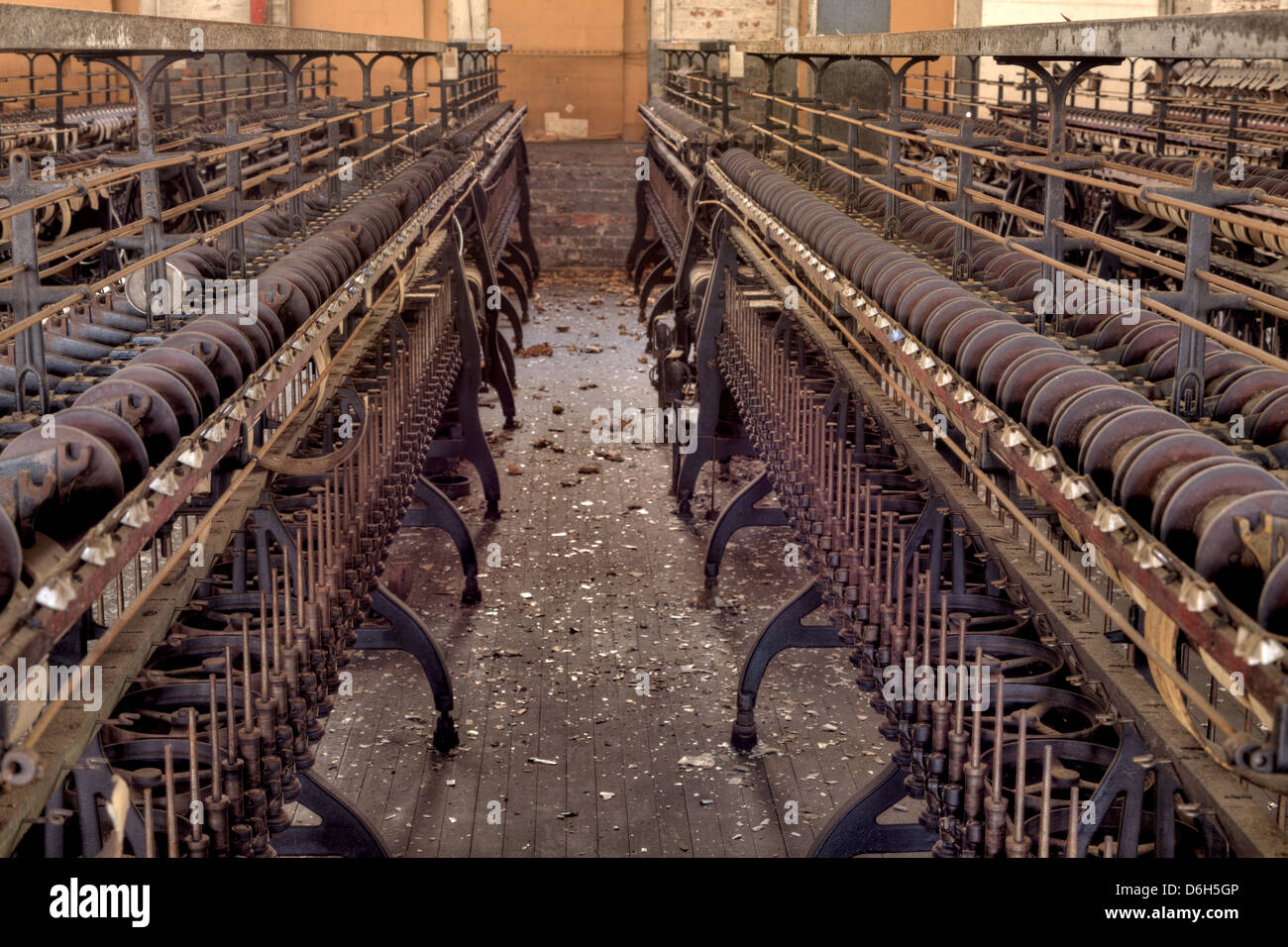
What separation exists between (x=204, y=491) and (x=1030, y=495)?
7.77 ft

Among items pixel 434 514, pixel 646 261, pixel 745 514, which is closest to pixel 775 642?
pixel 745 514

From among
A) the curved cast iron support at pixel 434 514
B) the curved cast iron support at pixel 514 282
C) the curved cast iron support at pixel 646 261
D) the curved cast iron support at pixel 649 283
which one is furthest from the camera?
the curved cast iron support at pixel 646 261

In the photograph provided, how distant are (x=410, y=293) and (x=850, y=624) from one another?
394cm

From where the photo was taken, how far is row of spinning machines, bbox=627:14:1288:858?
→ 250cm

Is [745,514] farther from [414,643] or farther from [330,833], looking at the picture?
[330,833]

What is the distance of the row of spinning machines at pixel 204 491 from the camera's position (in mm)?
2564

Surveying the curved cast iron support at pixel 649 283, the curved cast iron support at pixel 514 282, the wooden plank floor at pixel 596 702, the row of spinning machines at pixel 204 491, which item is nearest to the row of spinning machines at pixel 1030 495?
the wooden plank floor at pixel 596 702

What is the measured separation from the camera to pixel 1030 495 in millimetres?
3793

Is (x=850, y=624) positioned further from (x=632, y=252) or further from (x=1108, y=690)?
(x=632, y=252)

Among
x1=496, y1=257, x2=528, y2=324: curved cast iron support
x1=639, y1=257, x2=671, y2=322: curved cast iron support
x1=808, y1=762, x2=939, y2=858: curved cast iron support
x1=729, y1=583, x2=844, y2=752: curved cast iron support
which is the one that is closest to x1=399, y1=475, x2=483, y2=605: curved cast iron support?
x1=729, y1=583, x2=844, y2=752: curved cast iron support

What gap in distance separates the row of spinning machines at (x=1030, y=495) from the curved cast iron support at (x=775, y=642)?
0.04 feet

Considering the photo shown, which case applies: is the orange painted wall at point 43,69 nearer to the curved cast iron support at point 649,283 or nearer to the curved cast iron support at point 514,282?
A: the curved cast iron support at point 514,282

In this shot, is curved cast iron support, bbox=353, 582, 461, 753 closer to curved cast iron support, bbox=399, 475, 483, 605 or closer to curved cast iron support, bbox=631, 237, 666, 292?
curved cast iron support, bbox=399, 475, 483, 605

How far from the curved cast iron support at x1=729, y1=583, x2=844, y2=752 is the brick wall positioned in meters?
13.2
